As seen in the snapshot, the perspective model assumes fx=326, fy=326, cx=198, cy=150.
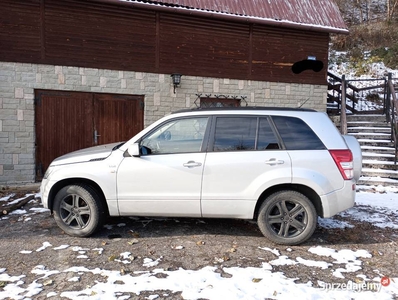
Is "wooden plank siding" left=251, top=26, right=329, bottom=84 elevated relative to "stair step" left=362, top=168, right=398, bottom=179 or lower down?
elevated

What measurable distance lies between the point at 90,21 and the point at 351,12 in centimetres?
2597

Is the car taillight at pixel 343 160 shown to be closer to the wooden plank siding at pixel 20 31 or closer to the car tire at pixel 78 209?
the car tire at pixel 78 209

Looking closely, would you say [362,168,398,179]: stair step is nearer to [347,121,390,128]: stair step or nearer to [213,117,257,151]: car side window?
[347,121,390,128]: stair step

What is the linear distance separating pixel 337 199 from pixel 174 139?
87.4 inches

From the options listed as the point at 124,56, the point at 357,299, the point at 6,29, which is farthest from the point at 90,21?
the point at 357,299

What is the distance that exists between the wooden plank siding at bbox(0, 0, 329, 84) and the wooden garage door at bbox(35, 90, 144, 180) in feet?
2.76

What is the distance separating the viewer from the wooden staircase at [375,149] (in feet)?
26.3

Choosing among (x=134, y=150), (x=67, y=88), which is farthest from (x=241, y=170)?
(x=67, y=88)

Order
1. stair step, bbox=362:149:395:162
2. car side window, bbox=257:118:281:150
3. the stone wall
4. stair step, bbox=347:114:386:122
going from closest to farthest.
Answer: car side window, bbox=257:118:281:150 → the stone wall → stair step, bbox=362:149:395:162 → stair step, bbox=347:114:386:122

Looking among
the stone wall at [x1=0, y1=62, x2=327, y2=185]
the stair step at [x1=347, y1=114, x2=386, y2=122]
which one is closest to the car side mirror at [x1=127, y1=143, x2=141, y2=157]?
the stone wall at [x1=0, y1=62, x2=327, y2=185]

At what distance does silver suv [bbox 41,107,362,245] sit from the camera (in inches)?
162

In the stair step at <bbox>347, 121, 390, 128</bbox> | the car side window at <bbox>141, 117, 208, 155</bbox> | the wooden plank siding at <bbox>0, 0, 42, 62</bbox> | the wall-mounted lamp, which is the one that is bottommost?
the car side window at <bbox>141, 117, 208, 155</bbox>

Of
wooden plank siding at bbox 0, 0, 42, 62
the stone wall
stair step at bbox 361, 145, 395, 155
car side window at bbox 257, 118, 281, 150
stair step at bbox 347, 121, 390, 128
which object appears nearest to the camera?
car side window at bbox 257, 118, 281, 150

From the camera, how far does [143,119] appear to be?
8.88 metres
